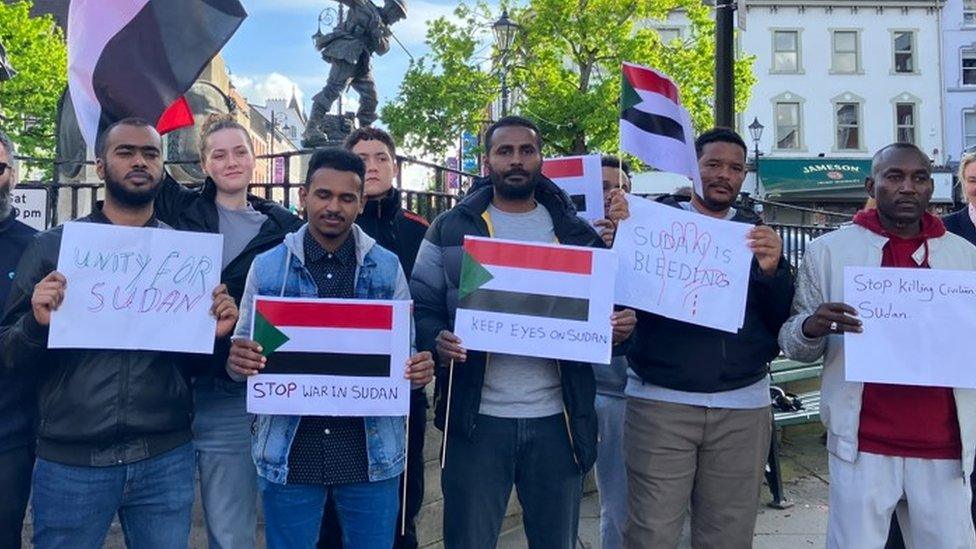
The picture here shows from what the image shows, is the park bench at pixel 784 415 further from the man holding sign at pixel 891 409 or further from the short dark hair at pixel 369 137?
the short dark hair at pixel 369 137

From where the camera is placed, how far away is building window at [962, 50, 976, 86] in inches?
1403

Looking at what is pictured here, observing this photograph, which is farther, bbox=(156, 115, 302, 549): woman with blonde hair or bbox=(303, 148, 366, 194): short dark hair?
bbox=(156, 115, 302, 549): woman with blonde hair

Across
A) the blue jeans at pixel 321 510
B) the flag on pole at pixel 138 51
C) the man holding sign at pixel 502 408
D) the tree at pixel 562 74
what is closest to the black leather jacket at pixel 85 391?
the blue jeans at pixel 321 510

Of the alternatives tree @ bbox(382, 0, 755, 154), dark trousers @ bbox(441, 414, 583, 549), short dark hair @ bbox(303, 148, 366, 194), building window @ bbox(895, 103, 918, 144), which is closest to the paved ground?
dark trousers @ bbox(441, 414, 583, 549)

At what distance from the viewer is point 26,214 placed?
7.76m

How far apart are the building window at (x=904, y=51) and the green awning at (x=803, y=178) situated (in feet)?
16.1

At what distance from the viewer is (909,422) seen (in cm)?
305

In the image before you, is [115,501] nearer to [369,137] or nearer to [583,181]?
[369,137]

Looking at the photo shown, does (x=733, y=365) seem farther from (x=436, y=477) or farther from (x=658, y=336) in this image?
(x=436, y=477)

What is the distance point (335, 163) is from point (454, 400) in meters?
1.05

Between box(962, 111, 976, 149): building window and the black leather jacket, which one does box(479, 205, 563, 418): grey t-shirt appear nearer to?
the black leather jacket

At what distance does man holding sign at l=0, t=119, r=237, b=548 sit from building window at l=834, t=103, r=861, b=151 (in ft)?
124

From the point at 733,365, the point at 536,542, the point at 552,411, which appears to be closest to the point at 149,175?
the point at 552,411

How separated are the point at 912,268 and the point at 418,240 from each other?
7.08 ft
